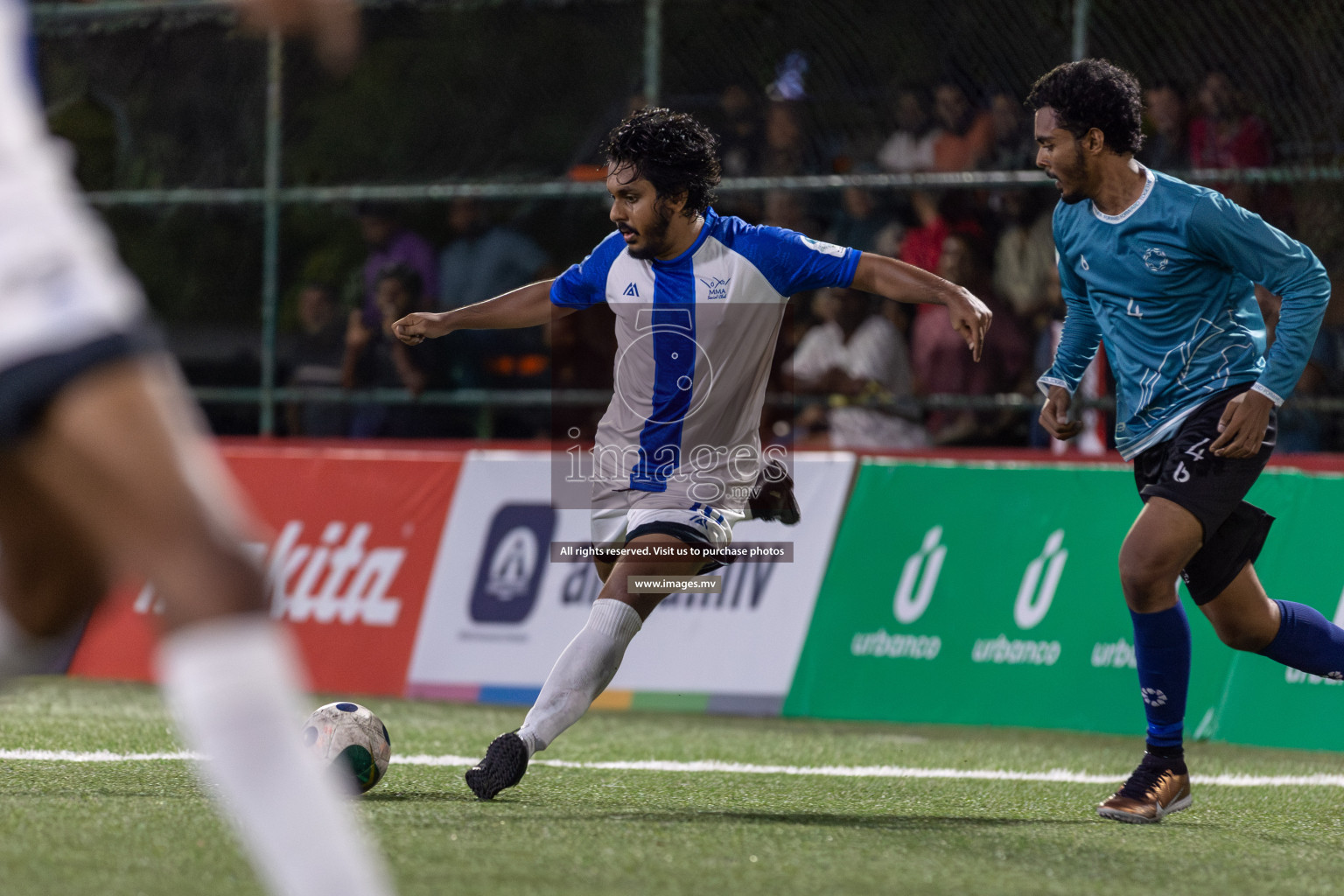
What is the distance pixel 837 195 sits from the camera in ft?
33.8

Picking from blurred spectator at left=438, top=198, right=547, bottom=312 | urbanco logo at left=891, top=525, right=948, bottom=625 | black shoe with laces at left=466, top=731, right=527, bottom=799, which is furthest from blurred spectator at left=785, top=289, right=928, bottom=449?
black shoe with laces at left=466, top=731, right=527, bottom=799

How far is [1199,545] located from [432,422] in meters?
6.48

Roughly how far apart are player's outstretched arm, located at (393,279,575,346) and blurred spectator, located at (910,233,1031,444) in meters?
4.40

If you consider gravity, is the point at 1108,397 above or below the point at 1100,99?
below

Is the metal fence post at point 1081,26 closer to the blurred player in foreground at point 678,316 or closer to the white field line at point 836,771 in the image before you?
the blurred player in foreground at point 678,316

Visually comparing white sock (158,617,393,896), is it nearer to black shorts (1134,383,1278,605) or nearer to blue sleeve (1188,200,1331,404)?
black shorts (1134,383,1278,605)

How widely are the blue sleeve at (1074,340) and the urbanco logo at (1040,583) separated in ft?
8.00

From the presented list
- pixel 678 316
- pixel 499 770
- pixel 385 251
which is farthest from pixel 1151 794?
pixel 385 251

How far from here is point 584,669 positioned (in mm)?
5523

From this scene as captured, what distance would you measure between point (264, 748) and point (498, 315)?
12.4 feet

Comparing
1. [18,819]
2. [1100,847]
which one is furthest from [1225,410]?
[18,819]

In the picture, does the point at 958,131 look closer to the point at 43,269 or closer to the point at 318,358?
the point at 318,358

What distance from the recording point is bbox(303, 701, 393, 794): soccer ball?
17.4 ft

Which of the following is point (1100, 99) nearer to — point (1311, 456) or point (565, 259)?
point (1311, 456)
